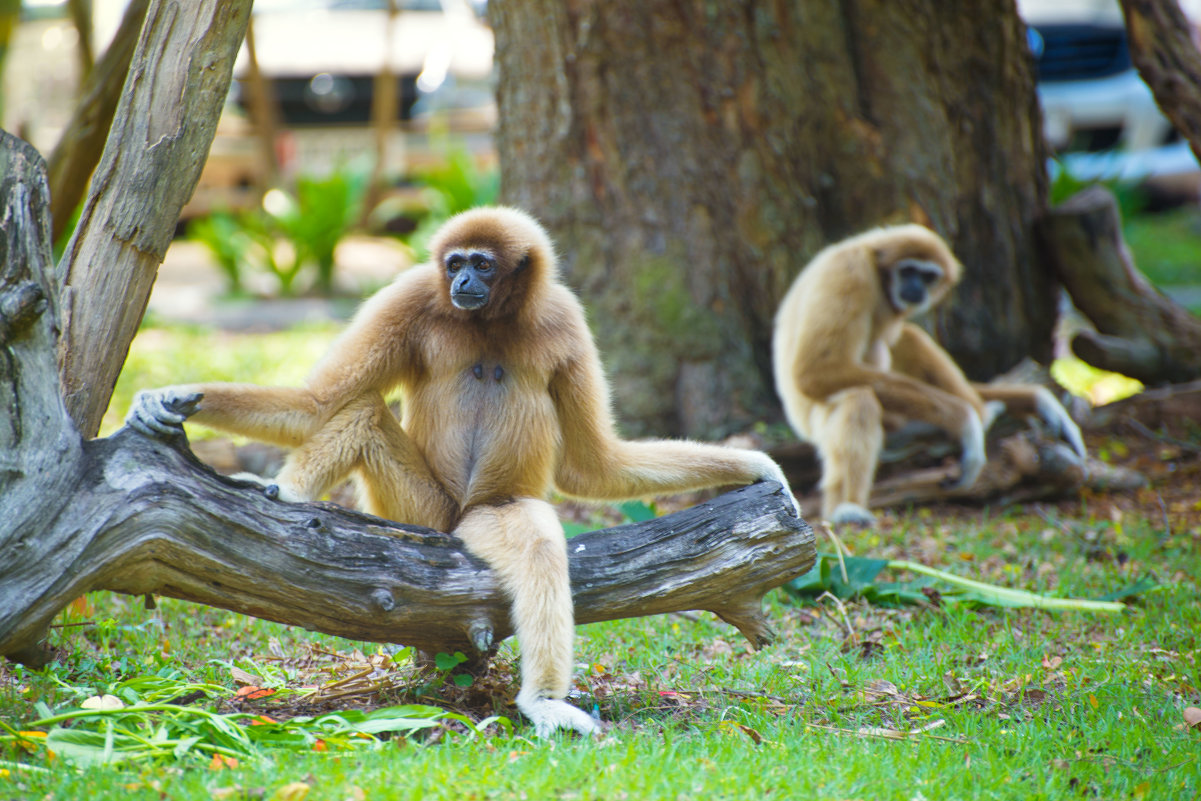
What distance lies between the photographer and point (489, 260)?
4.53m

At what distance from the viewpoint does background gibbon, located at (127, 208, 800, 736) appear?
434cm

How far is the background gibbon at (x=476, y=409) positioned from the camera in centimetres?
434

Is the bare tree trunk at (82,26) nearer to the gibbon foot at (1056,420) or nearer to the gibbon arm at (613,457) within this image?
the gibbon arm at (613,457)

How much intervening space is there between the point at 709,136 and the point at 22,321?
5.68 metres

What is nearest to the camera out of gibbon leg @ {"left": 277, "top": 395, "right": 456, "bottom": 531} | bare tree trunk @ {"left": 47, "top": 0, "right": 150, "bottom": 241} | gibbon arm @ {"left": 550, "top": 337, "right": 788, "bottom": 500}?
gibbon leg @ {"left": 277, "top": 395, "right": 456, "bottom": 531}

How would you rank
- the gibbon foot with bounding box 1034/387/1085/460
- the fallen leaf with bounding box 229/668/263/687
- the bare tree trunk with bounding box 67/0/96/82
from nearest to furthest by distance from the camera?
the fallen leaf with bounding box 229/668/263/687 → the gibbon foot with bounding box 1034/387/1085/460 → the bare tree trunk with bounding box 67/0/96/82

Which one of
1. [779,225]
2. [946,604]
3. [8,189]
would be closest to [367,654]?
[8,189]

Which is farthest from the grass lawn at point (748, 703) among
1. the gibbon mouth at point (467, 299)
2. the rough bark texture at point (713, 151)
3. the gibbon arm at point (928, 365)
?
the rough bark texture at point (713, 151)

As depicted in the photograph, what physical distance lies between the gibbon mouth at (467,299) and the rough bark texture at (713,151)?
369 centimetres

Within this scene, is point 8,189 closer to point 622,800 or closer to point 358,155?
point 622,800

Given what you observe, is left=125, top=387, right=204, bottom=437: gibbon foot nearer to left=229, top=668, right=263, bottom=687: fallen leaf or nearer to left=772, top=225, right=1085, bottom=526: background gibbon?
left=229, top=668, right=263, bottom=687: fallen leaf

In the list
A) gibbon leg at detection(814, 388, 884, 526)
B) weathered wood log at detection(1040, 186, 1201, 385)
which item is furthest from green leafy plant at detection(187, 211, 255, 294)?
weathered wood log at detection(1040, 186, 1201, 385)

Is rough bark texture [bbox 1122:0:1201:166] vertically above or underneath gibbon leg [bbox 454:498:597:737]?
above

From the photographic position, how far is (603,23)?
766 centimetres
